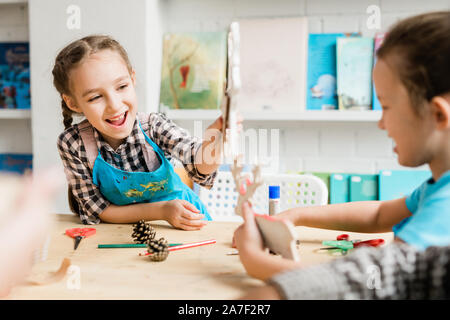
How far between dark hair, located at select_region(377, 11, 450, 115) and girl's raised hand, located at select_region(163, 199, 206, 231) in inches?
21.9

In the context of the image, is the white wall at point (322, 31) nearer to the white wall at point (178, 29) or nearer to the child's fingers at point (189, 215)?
the white wall at point (178, 29)

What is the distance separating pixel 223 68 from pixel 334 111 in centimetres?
53

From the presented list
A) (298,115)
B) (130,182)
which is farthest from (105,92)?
(298,115)

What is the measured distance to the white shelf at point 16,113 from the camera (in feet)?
6.62

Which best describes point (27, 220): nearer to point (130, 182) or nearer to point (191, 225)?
point (191, 225)

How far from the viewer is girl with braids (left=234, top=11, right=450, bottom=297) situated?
55cm

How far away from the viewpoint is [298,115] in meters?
1.84

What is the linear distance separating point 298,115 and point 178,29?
0.75 m

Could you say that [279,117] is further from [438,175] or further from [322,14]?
[438,175]

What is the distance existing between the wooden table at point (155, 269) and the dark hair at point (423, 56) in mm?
293

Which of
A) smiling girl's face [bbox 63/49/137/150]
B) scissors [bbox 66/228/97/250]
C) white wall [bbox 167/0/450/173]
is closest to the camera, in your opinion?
scissors [bbox 66/228/97/250]

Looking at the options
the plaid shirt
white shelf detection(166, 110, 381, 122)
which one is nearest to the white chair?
the plaid shirt

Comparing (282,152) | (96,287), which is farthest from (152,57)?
(96,287)

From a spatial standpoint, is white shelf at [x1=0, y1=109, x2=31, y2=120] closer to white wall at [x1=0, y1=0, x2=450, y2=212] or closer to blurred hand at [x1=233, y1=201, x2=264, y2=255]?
white wall at [x1=0, y1=0, x2=450, y2=212]
